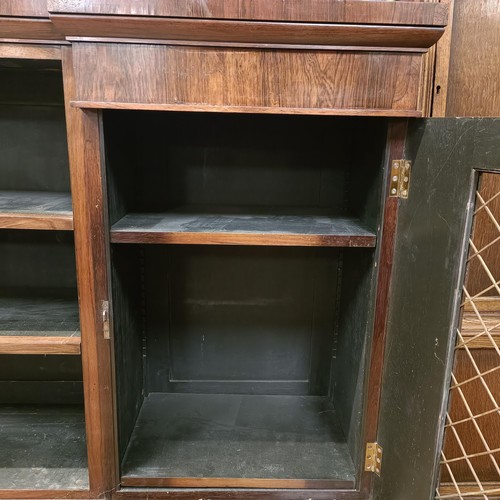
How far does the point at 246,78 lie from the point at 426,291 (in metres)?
0.60

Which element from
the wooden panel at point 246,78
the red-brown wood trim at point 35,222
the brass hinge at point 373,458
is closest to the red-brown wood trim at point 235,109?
the wooden panel at point 246,78

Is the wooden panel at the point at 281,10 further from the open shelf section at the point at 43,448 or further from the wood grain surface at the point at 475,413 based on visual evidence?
the open shelf section at the point at 43,448

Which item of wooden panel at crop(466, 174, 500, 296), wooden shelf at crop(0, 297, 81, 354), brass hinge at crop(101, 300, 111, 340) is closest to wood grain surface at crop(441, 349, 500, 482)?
A: wooden panel at crop(466, 174, 500, 296)

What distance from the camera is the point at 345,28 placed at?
0.93 meters

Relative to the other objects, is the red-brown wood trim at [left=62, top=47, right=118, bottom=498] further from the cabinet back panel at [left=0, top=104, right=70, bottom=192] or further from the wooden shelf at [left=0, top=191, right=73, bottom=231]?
the cabinet back panel at [left=0, top=104, right=70, bottom=192]

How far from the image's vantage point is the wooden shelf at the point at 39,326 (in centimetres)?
115

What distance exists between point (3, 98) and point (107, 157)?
1.98 ft

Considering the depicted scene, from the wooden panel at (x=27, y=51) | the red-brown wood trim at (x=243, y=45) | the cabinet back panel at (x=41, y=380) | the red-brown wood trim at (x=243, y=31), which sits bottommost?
the cabinet back panel at (x=41, y=380)

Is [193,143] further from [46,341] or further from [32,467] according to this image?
[32,467]

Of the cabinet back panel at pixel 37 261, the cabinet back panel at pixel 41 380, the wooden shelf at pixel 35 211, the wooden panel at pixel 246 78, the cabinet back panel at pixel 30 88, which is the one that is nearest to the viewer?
the wooden panel at pixel 246 78

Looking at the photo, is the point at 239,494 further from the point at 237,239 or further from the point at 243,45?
the point at 243,45

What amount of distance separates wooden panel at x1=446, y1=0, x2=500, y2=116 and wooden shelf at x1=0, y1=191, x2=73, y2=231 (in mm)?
1076

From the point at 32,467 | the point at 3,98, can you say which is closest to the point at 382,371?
the point at 32,467

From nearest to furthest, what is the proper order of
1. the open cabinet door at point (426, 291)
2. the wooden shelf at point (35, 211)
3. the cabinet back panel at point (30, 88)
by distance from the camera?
the open cabinet door at point (426, 291) → the wooden shelf at point (35, 211) → the cabinet back panel at point (30, 88)
